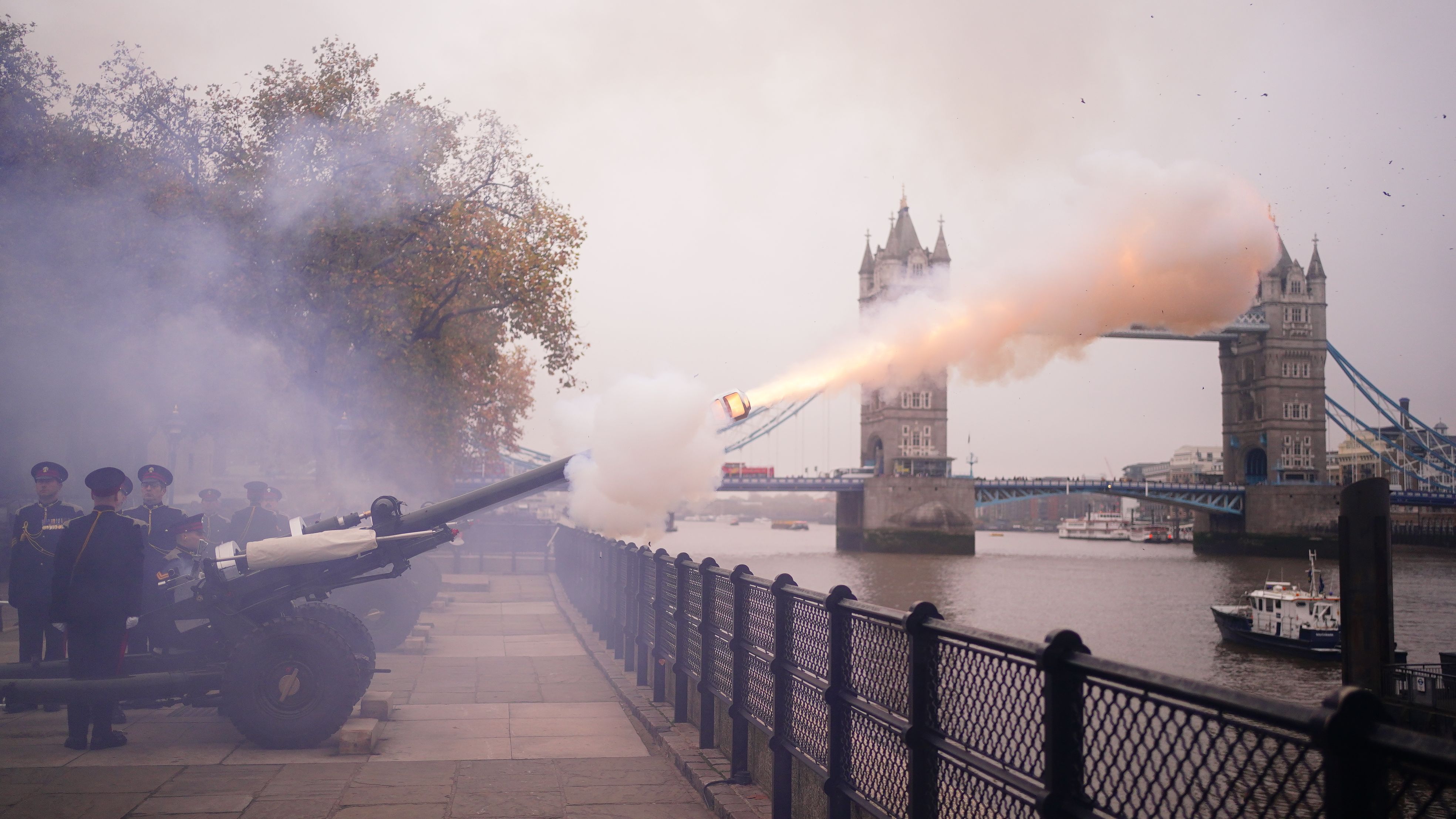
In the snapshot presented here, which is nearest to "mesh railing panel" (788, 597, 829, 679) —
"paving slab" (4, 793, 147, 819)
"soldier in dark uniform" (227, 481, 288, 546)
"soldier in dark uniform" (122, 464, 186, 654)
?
"paving slab" (4, 793, 147, 819)

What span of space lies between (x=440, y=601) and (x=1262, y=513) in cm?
8352

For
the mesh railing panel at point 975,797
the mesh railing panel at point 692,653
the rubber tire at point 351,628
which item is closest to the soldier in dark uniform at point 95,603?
the rubber tire at point 351,628

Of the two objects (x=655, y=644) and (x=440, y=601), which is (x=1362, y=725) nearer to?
(x=655, y=644)

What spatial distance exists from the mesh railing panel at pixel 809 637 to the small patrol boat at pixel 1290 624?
35.4m

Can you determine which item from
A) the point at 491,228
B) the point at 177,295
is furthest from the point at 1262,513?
the point at 177,295

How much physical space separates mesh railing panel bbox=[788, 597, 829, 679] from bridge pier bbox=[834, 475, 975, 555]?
8673cm

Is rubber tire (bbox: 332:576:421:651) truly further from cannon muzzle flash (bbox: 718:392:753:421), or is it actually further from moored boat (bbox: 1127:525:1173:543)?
moored boat (bbox: 1127:525:1173:543)

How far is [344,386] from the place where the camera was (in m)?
26.3

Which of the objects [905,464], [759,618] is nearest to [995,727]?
[759,618]

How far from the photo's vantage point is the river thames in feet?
112

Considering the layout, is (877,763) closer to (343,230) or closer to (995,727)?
(995,727)

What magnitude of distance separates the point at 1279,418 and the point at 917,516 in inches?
1486

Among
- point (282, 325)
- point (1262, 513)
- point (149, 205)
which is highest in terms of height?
point (149, 205)

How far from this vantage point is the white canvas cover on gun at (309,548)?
9.38 meters
